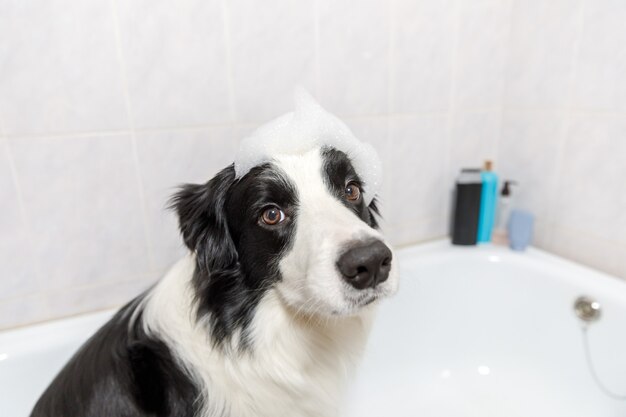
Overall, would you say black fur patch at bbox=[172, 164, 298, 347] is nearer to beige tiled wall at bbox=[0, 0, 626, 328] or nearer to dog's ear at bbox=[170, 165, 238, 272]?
dog's ear at bbox=[170, 165, 238, 272]

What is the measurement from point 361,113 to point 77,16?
3.41 ft

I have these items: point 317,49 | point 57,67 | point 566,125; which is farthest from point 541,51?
point 57,67

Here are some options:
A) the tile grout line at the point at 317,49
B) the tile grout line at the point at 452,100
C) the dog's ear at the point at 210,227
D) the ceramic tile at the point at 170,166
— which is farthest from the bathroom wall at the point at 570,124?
the dog's ear at the point at 210,227

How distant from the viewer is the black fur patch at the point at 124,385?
0.99m

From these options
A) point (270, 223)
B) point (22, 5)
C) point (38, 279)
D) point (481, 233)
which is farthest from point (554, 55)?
point (38, 279)

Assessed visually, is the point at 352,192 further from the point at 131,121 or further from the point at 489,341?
the point at 489,341

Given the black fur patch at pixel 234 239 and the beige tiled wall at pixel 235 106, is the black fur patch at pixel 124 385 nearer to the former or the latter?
the black fur patch at pixel 234 239

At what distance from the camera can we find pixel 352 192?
1144 millimetres

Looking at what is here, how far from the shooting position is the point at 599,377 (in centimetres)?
160

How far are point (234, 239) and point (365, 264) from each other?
1.28ft

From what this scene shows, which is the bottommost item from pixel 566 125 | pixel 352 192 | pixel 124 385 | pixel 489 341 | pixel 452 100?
pixel 489 341

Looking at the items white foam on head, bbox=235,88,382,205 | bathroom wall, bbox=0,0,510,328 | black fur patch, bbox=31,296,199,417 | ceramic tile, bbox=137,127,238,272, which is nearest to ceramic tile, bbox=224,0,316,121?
bathroom wall, bbox=0,0,510,328

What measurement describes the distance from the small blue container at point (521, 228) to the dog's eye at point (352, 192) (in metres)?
1.12

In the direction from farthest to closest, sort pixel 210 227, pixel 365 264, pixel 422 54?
pixel 422 54
pixel 210 227
pixel 365 264
